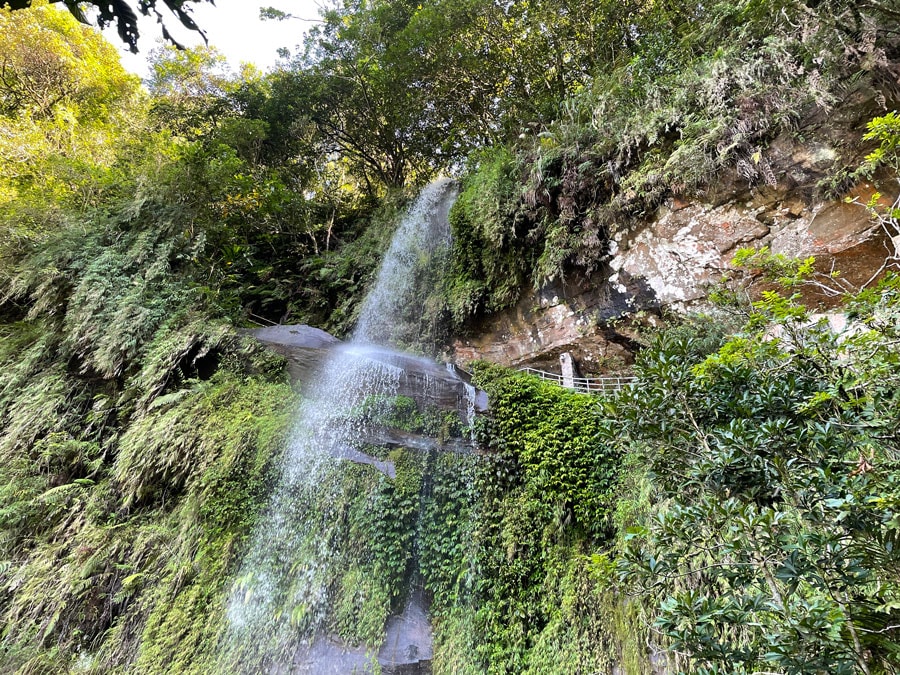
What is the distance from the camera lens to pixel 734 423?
98.5 inches

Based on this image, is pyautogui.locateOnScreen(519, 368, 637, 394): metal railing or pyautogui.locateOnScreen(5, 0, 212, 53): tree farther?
pyautogui.locateOnScreen(519, 368, 637, 394): metal railing

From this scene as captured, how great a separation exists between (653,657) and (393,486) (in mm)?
3021

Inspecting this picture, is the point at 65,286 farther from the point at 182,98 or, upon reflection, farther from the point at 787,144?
the point at 787,144

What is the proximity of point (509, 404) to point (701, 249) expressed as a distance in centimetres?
337

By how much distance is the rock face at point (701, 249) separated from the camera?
14.6 ft

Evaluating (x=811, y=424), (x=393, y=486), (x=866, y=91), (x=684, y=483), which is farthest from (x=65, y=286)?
(x=866, y=91)

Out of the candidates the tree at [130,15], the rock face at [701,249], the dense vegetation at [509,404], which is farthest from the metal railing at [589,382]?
the tree at [130,15]

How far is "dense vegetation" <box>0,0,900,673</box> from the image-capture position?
7.29 ft

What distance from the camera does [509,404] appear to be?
5387 mm

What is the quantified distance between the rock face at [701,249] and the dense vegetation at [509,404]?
214 millimetres

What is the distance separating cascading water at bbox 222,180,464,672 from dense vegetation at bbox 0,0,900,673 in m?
0.15

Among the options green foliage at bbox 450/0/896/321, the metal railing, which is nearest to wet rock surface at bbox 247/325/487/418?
the metal railing

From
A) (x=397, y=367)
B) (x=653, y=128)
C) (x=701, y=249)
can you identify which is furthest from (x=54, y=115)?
(x=701, y=249)

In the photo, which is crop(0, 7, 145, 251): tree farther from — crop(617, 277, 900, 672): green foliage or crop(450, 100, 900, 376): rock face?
crop(617, 277, 900, 672): green foliage
